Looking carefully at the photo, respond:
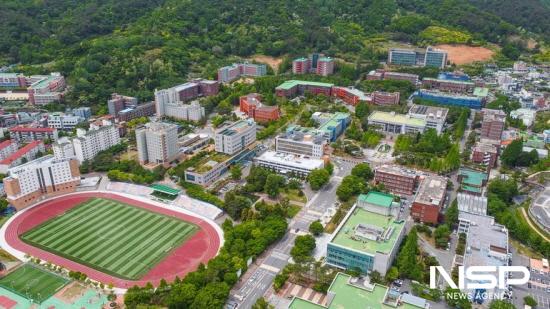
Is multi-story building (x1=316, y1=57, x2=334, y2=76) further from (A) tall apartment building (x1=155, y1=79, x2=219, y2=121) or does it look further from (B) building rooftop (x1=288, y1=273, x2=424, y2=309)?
(B) building rooftop (x1=288, y1=273, x2=424, y2=309)

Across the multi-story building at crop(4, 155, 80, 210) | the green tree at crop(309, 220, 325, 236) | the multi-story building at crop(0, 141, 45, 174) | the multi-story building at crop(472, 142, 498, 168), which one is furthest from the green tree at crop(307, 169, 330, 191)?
the multi-story building at crop(0, 141, 45, 174)

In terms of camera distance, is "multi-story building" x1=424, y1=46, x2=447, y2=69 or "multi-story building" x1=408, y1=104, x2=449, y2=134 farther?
"multi-story building" x1=424, y1=46, x2=447, y2=69

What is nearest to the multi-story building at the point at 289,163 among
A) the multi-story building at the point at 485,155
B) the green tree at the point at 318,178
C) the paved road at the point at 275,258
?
the green tree at the point at 318,178

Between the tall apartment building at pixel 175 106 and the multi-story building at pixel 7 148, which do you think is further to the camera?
the tall apartment building at pixel 175 106

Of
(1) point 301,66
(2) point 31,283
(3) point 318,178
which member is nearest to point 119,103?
(3) point 318,178

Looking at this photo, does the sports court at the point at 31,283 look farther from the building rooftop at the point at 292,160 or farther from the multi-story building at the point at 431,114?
the multi-story building at the point at 431,114

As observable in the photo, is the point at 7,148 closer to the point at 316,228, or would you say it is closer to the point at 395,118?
the point at 316,228

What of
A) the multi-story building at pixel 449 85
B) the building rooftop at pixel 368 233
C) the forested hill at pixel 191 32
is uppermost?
the forested hill at pixel 191 32
